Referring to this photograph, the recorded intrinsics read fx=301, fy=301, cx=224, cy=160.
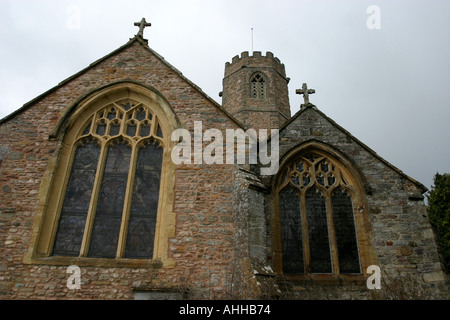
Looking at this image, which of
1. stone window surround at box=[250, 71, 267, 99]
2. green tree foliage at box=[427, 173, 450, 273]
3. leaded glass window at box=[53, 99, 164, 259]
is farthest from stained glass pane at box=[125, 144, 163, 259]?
green tree foliage at box=[427, 173, 450, 273]

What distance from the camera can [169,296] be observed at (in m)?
5.54

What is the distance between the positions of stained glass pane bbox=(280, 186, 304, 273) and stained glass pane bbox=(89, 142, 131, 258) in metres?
3.89

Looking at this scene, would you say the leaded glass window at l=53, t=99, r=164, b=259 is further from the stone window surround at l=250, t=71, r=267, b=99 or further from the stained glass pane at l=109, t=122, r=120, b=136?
the stone window surround at l=250, t=71, r=267, b=99

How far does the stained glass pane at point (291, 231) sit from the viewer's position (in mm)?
7148

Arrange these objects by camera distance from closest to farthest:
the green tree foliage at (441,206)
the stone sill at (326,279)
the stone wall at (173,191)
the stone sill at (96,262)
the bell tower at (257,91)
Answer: the stone wall at (173,191) < the stone sill at (96,262) < the stone sill at (326,279) < the green tree foliage at (441,206) < the bell tower at (257,91)

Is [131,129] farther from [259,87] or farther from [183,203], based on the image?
[259,87]

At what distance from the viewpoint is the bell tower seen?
16.2 metres

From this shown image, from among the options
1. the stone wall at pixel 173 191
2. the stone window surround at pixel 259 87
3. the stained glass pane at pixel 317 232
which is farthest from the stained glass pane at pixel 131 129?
the stone window surround at pixel 259 87

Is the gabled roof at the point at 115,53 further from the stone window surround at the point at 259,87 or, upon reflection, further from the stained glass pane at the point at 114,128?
the stone window surround at the point at 259,87

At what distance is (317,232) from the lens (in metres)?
7.53

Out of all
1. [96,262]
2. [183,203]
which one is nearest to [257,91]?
[183,203]

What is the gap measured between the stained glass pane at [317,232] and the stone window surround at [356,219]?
0.24 meters

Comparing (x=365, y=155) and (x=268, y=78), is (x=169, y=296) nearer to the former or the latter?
(x=365, y=155)
